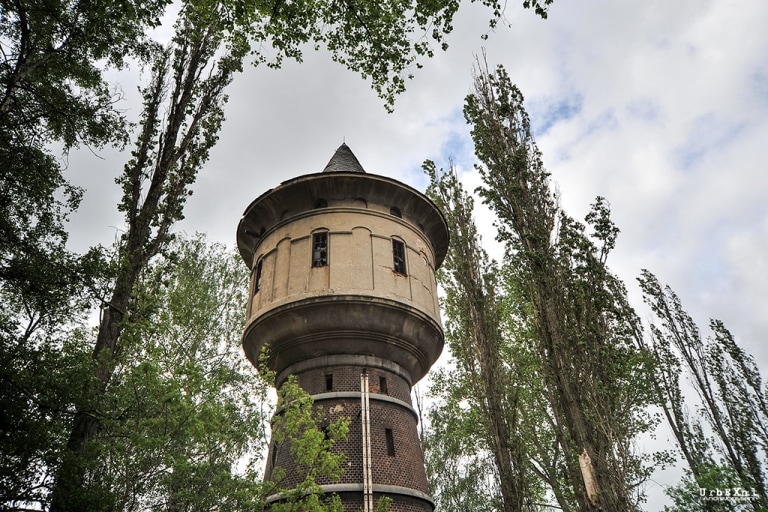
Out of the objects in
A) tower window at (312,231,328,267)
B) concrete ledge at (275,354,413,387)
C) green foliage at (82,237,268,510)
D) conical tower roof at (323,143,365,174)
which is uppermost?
conical tower roof at (323,143,365,174)

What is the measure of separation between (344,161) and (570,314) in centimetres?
935

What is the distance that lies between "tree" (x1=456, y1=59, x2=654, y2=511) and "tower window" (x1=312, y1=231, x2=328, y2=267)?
424cm

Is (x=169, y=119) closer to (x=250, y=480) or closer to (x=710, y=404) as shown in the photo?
(x=250, y=480)

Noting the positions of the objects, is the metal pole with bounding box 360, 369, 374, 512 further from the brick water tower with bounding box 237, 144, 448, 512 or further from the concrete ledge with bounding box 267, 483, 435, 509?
the concrete ledge with bounding box 267, 483, 435, 509

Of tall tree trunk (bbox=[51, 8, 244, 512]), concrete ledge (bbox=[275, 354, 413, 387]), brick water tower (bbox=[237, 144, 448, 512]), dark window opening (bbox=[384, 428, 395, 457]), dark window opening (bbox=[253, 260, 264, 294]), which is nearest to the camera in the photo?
tall tree trunk (bbox=[51, 8, 244, 512])

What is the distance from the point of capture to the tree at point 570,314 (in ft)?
29.0

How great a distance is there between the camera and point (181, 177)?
10367 mm

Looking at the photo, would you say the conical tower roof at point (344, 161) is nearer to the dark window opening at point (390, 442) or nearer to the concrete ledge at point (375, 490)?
the dark window opening at point (390, 442)

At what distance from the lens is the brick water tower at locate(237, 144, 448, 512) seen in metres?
11.5

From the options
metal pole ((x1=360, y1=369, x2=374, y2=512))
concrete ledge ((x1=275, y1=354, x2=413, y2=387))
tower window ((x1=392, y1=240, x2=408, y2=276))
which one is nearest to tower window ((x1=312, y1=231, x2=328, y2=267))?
tower window ((x1=392, y1=240, x2=408, y2=276))

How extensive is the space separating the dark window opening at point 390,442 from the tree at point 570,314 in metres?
3.74

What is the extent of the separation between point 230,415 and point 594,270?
7464 millimetres

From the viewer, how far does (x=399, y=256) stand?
13.8 metres

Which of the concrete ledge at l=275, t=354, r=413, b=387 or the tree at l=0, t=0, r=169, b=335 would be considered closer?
the tree at l=0, t=0, r=169, b=335
